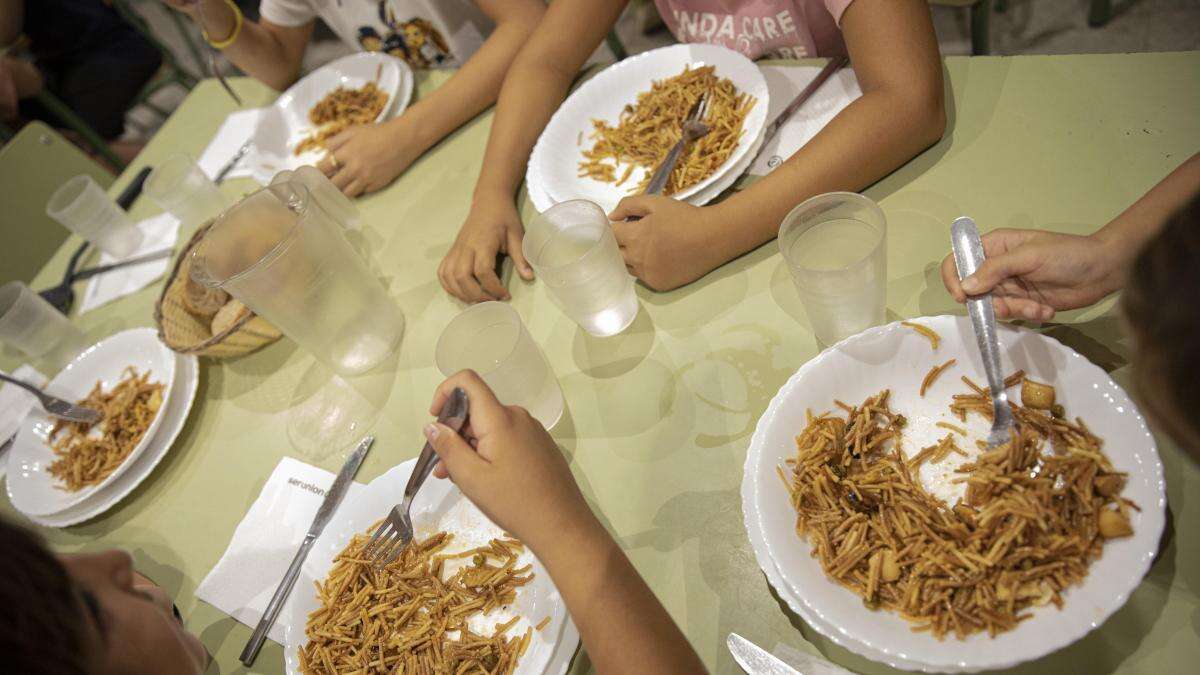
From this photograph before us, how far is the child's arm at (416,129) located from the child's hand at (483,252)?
41cm

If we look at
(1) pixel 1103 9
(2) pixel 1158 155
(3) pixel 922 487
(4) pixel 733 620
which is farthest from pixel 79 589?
(1) pixel 1103 9

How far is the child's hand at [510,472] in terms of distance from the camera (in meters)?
0.95

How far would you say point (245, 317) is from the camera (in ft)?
4.71

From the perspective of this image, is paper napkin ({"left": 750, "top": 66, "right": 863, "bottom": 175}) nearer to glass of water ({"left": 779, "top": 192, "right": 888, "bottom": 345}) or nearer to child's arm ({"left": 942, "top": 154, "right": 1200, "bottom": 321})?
glass of water ({"left": 779, "top": 192, "right": 888, "bottom": 345})

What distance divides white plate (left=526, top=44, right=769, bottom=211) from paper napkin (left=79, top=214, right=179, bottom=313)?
116 cm

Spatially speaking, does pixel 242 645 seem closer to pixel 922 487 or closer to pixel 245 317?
pixel 245 317

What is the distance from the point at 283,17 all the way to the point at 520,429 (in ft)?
7.10

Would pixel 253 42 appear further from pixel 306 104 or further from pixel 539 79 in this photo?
pixel 539 79

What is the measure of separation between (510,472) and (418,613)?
0.27 m

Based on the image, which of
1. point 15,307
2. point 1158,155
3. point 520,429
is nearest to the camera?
point 520,429

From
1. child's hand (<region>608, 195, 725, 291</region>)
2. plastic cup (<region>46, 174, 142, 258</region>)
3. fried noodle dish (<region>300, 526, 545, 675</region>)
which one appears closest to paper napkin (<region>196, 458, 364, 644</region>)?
fried noodle dish (<region>300, 526, 545, 675</region>)

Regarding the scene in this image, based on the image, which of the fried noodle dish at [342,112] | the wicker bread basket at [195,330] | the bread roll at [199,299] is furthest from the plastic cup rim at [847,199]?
the fried noodle dish at [342,112]

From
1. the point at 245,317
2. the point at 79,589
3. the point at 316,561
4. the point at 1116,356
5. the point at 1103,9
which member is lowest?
the point at 1103,9

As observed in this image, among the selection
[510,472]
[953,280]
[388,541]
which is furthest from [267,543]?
[953,280]
